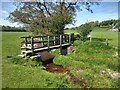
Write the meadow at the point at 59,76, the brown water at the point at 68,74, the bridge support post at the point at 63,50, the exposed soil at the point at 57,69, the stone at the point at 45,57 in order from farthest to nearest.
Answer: the bridge support post at the point at 63,50, the stone at the point at 45,57, the exposed soil at the point at 57,69, the brown water at the point at 68,74, the meadow at the point at 59,76

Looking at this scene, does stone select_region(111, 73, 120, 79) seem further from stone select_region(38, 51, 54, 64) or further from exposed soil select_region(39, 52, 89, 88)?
stone select_region(38, 51, 54, 64)

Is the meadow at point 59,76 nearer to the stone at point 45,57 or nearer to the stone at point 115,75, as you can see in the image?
the stone at point 115,75

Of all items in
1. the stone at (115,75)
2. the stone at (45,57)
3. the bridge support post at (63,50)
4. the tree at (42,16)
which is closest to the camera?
the stone at (115,75)

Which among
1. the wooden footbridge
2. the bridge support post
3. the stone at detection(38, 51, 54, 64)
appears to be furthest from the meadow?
the bridge support post

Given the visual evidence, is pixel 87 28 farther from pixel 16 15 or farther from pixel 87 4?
pixel 16 15

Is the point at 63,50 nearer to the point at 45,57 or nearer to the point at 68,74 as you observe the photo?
the point at 45,57

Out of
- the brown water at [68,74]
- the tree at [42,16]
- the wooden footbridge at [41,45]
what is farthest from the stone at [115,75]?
the tree at [42,16]

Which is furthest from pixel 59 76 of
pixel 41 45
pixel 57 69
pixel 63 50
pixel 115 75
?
pixel 63 50

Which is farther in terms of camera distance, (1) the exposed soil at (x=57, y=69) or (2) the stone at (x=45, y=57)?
(2) the stone at (x=45, y=57)

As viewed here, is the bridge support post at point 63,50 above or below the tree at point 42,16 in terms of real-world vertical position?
below

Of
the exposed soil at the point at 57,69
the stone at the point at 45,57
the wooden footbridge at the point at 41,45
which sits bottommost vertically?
the exposed soil at the point at 57,69

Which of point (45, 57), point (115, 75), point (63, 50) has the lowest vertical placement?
point (115, 75)

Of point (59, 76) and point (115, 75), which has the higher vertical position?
point (59, 76)

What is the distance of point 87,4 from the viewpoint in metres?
34.5
